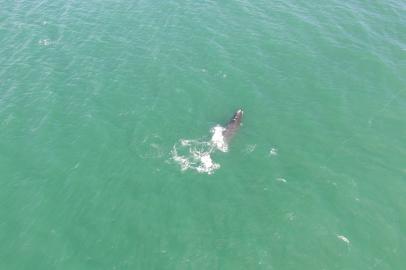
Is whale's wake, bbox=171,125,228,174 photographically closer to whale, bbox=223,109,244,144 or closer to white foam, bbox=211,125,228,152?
white foam, bbox=211,125,228,152

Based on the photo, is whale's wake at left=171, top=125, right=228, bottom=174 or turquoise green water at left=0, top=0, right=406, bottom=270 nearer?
turquoise green water at left=0, top=0, right=406, bottom=270

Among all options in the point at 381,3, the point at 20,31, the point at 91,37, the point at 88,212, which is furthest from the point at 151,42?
the point at 381,3

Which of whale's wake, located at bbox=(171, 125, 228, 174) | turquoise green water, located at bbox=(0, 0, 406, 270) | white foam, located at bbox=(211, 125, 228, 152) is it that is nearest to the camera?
turquoise green water, located at bbox=(0, 0, 406, 270)

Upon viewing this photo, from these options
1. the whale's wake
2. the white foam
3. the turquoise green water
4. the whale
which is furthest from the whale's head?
the whale's wake

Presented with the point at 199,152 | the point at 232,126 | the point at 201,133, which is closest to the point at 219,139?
the point at 201,133

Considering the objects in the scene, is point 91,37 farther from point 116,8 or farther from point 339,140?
point 339,140

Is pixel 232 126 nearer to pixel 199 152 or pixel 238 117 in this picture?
pixel 238 117
